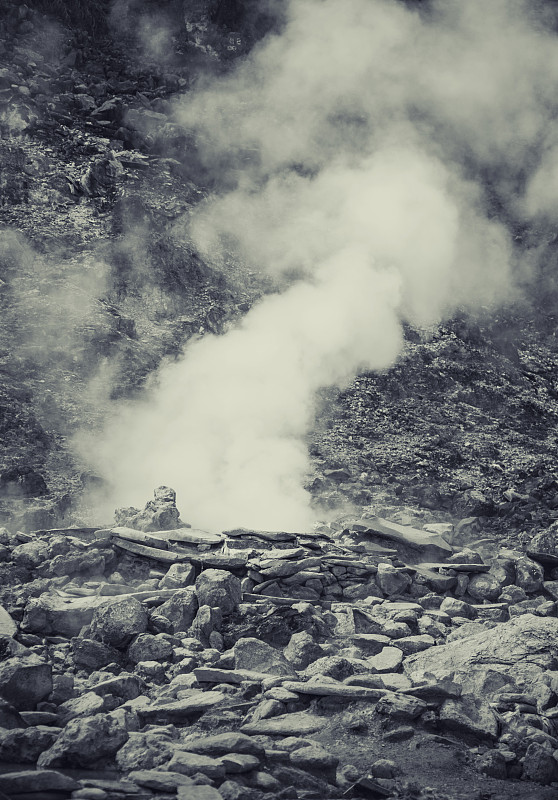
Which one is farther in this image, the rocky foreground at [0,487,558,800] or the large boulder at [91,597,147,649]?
the large boulder at [91,597,147,649]

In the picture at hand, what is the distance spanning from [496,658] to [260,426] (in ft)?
31.8

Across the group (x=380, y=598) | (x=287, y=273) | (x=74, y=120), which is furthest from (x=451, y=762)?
(x=74, y=120)

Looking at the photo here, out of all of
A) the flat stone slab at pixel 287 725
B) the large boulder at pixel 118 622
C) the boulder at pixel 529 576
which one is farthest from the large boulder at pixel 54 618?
the boulder at pixel 529 576

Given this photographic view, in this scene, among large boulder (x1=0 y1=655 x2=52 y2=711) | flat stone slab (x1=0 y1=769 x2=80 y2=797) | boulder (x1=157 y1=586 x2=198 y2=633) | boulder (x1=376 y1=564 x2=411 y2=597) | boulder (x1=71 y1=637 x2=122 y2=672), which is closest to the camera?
flat stone slab (x1=0 y1=769 x2=80 y2=797)

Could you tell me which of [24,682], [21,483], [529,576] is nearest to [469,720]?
[24,682]

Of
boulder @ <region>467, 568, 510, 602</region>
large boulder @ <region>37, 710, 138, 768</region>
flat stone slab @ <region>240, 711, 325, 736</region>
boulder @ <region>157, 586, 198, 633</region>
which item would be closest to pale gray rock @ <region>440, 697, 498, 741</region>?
flat stone slab @ <region>240, 711, 325, 736</region>

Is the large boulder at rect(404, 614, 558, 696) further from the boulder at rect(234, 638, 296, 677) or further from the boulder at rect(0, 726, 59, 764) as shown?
the boulder at rect(0, 726, 59, 764)

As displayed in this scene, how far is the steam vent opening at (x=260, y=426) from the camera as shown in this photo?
14.5 feet

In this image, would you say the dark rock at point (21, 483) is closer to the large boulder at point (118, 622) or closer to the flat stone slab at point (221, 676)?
the large boulder at point (118, 622)

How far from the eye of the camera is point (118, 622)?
5629 mm

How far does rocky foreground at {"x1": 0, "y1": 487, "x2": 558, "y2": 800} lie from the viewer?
3730mm

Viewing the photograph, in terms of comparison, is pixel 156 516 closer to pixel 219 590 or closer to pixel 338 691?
pixel 219 590

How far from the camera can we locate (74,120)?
66.9 ft

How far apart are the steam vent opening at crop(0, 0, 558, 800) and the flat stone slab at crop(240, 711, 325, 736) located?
0.02m
